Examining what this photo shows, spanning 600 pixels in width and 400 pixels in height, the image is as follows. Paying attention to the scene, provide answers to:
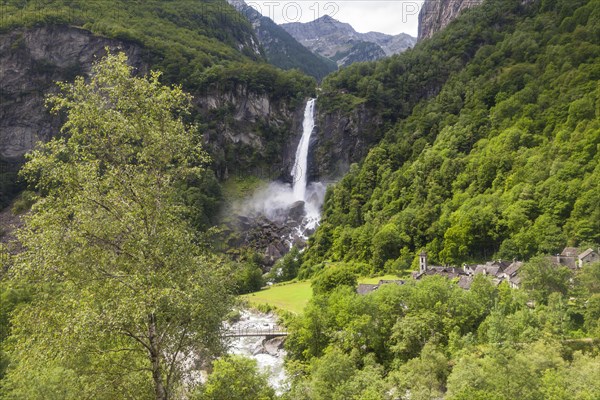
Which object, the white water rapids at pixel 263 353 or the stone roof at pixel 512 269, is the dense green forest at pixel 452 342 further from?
the stone roof at pixel 512 269

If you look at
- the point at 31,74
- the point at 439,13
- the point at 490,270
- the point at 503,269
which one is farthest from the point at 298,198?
the point at 439,13

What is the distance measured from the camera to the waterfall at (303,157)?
283ft

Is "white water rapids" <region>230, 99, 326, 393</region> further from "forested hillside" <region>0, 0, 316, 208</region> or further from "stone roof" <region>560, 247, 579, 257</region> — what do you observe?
"stone roof" <region>560, 247, 579, 257</region>

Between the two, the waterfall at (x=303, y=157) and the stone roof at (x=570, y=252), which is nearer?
the stone roof at (x=570, y=252)

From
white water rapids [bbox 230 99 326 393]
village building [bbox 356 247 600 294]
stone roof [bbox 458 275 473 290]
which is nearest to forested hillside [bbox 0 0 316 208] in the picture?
white water rapids [bbox 230 99 326 393]

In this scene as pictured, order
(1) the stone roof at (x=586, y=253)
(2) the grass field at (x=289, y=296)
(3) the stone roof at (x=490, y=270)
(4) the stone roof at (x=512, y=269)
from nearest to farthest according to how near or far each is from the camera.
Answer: (1) the stone roof at (x=586, y=253) → (4) the stone roof at (x=512, y=269) → (3) the stone roof at (x=490, y=270) → (2) the grass field at (x=289, y=296)

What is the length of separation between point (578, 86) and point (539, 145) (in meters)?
12.8

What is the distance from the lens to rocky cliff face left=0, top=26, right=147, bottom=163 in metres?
82.6

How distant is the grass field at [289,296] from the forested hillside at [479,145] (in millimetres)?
4452

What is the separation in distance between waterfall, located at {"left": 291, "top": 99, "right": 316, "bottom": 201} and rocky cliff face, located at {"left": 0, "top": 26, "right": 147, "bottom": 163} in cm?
3708

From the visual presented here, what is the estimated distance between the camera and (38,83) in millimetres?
84750

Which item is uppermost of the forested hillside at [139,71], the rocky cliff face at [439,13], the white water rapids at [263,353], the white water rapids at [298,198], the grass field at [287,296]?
the rocky cliff face at [439,13]

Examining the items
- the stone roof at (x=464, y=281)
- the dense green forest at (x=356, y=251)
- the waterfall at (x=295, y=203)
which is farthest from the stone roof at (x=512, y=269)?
the waterfall at (x=295, y=203)

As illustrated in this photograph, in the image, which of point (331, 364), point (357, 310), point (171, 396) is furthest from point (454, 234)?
point (171, 396)
